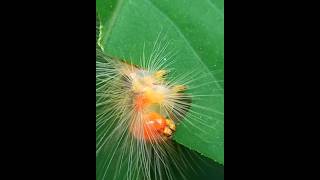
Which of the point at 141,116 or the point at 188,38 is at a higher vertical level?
the point at 188,38

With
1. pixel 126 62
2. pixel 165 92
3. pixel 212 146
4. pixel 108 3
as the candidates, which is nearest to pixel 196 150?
pixel 212 146

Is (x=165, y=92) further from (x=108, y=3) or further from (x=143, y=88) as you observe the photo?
(x=108, y=3)

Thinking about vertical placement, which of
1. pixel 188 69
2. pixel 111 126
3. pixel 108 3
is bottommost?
pixel 111 126
